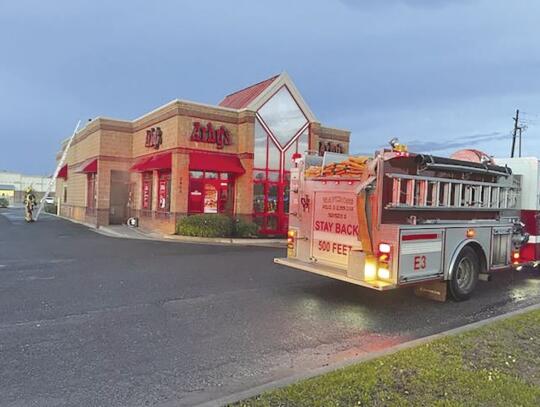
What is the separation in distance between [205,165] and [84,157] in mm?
12347

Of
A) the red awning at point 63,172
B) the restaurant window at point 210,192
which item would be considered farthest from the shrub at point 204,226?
the red awning at point 63,172

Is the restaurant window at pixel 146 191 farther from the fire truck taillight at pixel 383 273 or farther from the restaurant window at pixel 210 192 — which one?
the fire truck taillight at pixel 383 273

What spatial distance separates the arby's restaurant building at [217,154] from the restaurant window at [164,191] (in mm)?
45

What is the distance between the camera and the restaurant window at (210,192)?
19.5 m

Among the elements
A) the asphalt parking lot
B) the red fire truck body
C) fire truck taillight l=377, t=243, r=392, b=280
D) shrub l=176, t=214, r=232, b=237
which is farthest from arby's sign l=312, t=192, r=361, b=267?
shrub l=176, t=214, r=232, b=237

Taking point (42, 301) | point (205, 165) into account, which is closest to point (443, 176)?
point (42, 301)

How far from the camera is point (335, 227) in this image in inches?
305

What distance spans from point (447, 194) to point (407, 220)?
101 centimetres

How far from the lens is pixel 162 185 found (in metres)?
20.7

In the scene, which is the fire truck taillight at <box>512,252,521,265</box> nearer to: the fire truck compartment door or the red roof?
the fire truck compartment door

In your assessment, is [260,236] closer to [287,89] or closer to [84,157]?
[287,89]

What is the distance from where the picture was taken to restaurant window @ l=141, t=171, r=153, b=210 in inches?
871

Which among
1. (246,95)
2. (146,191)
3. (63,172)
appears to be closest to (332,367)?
(246,95)

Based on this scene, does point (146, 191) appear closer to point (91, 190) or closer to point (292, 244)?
point (91, 190)
